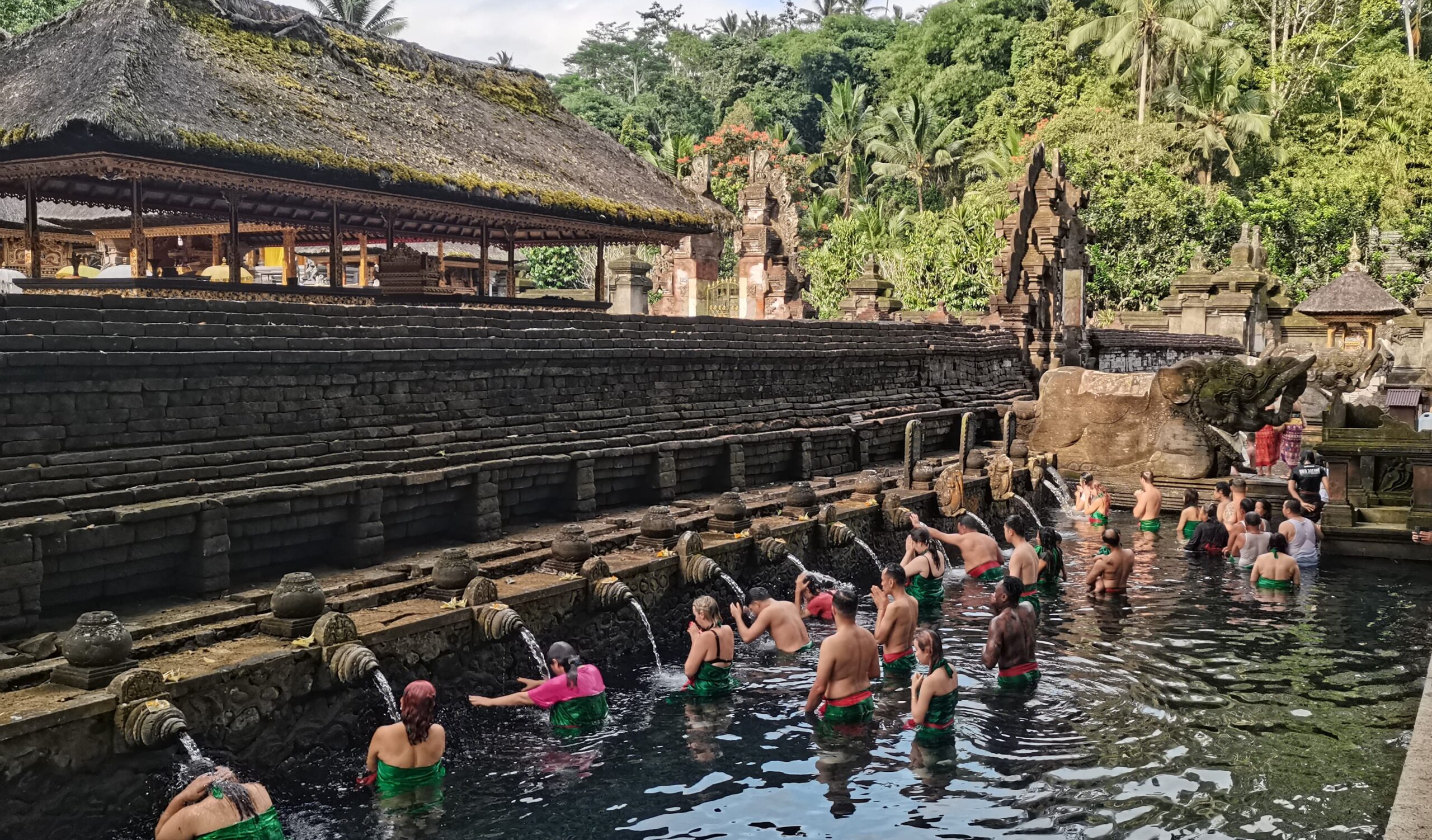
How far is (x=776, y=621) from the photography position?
37.5 feet

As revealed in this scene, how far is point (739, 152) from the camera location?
47.3m

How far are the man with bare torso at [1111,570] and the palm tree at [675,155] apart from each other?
32837 millimetres

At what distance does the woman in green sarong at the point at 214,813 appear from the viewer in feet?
21.2

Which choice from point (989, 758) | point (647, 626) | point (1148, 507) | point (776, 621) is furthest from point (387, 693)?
point (1148, 507)

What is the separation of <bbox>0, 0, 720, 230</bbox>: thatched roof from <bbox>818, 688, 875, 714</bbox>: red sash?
8711 millimetres

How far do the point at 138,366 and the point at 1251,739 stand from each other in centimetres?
964

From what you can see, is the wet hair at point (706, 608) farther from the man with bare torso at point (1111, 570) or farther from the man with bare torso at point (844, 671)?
the man with bare torso at point (1111, 570)

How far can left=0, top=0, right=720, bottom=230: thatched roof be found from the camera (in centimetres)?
1222

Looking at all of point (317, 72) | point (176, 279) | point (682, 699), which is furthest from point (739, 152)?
point (682, 699)

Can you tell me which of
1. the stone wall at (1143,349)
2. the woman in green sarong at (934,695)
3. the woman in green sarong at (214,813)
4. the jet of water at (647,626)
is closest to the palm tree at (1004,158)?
the stone wall at (1143,349)

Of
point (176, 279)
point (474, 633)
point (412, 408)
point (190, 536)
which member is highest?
point (176, 279)

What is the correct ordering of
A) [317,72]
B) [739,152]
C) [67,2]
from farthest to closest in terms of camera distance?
[739,152] < [67,2] < [317,72]

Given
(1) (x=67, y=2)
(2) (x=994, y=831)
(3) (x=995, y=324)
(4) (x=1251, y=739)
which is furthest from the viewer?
(1) (x=67, y=2)

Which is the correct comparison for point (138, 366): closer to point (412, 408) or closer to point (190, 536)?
point (190, 536)
